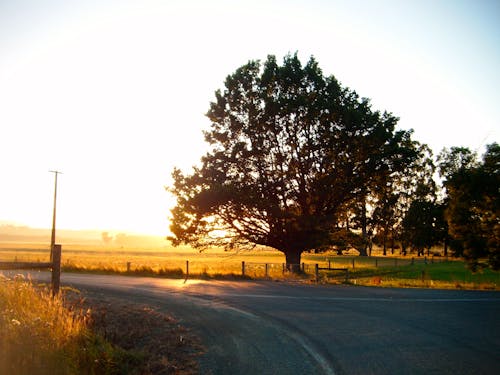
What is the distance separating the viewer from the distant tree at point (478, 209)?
2545cm

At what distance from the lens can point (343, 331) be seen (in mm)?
9859

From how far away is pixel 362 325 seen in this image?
1053 centimetres

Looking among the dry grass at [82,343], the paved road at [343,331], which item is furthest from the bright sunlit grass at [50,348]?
the paved road at [343,331]

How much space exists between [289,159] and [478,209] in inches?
510

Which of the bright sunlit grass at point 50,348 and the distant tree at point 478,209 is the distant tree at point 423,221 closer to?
the distant tree at point 478,209

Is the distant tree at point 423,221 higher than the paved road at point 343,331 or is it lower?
higher

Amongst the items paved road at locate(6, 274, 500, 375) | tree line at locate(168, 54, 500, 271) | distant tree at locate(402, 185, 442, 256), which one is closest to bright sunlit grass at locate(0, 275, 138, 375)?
paved road at locate(6, 274, 500, 375)

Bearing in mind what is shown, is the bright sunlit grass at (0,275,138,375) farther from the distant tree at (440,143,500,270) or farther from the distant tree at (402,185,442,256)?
the distant tree at (402,185,442,256)

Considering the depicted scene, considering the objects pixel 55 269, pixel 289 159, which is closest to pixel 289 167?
pixel 289 159

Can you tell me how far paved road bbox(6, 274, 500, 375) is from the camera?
7137 mm

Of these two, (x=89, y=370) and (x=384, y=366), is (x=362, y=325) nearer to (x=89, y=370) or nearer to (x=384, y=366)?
(x=384, y=366)

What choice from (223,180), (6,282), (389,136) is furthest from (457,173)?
(6,282)

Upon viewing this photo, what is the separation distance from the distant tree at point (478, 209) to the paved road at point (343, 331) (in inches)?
411

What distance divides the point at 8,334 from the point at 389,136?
2789 centimetres
